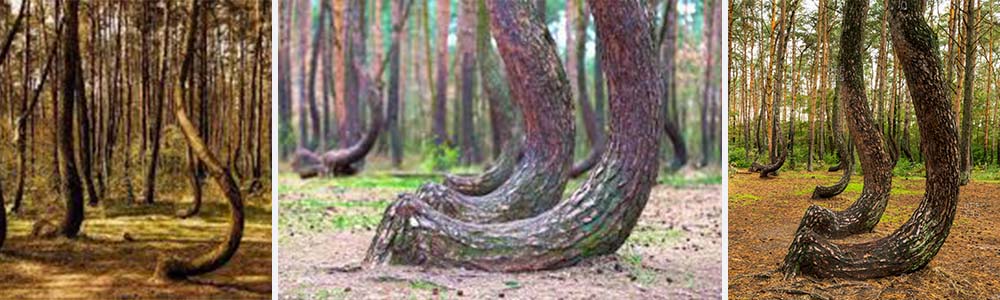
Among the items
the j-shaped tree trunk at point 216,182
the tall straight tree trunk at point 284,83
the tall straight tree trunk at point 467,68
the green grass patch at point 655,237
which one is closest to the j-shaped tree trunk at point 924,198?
the green grass patch at point 655,237

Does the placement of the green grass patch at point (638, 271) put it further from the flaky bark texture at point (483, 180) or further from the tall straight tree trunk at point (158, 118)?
the tall straight tree trunk at point (158, 118)

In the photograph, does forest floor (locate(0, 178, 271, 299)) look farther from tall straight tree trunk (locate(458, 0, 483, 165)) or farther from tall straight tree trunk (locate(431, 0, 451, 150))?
tall straight tree trunk (locate(458, 0, 483, 165))

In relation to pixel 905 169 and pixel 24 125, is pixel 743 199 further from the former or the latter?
pixel 24 125

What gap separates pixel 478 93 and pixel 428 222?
962 centimetres

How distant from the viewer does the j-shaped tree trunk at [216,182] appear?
12.1 feet

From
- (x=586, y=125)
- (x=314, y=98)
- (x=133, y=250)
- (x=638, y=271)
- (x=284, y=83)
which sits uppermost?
(x=284, y=83)

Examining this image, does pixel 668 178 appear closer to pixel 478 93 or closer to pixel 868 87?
pixel 478 93

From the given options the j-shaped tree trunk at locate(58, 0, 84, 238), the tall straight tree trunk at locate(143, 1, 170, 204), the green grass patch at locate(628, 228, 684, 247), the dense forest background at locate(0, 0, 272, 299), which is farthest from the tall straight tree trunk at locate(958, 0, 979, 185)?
the j-shaped tree trunk at locate(58, 0, 84, 238)

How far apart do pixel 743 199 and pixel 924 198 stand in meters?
0.70

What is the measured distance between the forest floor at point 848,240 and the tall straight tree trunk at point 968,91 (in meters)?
0.08

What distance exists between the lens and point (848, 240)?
10.9 feet

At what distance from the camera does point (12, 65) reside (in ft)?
11.8

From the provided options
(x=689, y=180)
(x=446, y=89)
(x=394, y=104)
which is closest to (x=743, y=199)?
Answer: (x=689, y=180)

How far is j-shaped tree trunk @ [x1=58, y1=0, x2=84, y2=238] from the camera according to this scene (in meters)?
3.65
